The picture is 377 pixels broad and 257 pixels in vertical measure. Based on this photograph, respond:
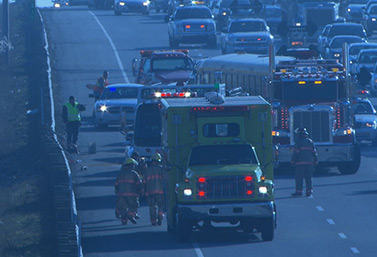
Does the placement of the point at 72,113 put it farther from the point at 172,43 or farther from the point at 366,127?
the point at 172,43

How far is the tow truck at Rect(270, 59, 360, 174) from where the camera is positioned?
2958cm

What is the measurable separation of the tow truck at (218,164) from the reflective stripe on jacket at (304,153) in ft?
14.8

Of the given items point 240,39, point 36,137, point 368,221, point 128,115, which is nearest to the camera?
point 368,221

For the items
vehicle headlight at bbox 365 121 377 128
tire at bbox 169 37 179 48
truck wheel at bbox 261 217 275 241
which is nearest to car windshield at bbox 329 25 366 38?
tire at bbox 169 37 179 48

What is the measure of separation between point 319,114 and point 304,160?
3543 mm

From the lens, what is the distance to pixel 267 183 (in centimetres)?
2036

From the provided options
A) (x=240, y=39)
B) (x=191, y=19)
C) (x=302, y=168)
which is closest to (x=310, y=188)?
(x=302, y=168)

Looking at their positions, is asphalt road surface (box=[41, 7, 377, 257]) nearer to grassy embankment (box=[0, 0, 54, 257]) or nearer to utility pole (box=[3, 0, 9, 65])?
grassy embankment (box=[0, 0, 54, 257])

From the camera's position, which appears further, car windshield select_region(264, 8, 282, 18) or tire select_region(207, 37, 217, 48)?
car windshield select_region(264, 8, 282, 18)

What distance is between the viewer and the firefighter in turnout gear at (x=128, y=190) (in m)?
22.3

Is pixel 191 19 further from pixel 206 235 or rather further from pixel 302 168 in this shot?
pixel 206 235

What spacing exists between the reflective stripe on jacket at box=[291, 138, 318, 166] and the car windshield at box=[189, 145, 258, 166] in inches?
210

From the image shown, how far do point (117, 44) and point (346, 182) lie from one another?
1445 inches

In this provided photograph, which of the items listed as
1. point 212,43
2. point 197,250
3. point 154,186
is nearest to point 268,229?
point 197,250
